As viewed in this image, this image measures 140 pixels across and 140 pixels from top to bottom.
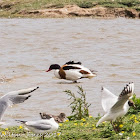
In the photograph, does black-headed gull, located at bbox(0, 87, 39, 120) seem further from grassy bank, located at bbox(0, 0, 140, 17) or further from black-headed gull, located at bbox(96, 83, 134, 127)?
grassy bank, located at bbox(0, 0, 140, 17)

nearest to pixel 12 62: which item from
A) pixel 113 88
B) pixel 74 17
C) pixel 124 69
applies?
pixel 124 69

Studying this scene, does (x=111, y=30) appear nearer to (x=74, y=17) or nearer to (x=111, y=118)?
(x=74, y=17)

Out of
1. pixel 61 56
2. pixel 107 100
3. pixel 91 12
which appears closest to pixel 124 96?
pixel 107 100

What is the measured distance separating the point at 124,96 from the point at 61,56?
1434cm

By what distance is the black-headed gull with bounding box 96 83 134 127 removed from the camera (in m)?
6.62

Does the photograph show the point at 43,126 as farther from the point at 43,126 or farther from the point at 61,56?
the point at 61,56

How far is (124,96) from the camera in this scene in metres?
6.66

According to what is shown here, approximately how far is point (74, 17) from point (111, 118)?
33699 millimetres

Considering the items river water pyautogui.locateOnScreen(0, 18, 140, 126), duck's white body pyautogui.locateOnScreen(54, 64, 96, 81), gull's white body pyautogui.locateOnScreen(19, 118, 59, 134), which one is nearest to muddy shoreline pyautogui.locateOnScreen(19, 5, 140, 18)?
river water pyautogui.locateOnScreen(0, 18, 140, 126)

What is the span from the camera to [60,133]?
8.02 meters

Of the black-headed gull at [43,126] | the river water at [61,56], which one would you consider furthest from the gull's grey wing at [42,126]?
the river water at [61,56]

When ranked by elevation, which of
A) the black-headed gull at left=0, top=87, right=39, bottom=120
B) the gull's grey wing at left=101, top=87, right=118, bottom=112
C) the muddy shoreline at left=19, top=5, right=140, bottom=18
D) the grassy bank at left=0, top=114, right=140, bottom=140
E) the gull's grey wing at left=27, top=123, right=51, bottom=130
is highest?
the black-headed gull at left=0, top=87, right=39, bottom=120

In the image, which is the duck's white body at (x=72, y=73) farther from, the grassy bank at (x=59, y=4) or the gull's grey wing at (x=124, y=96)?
the grassy bank at (x=59, y=4)

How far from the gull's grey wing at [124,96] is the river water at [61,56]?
12.2 feet
